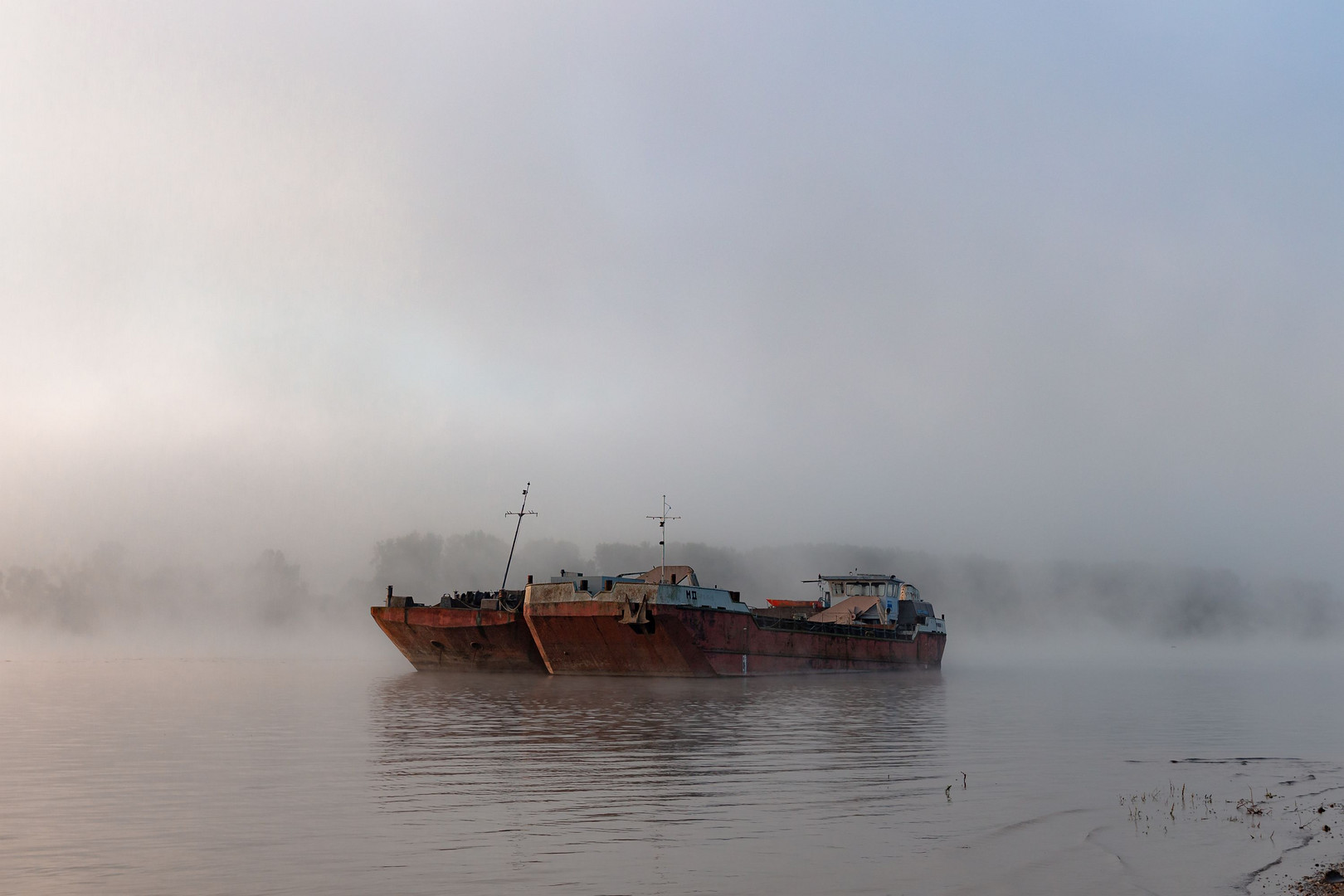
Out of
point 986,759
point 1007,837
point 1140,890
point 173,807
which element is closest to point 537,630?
point 986,759

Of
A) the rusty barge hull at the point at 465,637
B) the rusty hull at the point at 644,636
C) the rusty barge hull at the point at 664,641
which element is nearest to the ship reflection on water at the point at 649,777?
the rusty hull at the point at 644,636

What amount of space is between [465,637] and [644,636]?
13830 millimetres

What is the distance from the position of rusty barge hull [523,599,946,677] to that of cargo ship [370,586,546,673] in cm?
364

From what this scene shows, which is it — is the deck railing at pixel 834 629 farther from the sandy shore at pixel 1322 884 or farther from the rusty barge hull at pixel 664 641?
the sandy shore at pixel 1322 884

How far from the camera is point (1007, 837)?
14281 millimetres

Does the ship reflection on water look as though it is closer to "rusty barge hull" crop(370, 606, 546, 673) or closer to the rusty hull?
the rusty hull

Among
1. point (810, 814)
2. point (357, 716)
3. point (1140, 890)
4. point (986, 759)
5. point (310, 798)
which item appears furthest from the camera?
point (357, 716)

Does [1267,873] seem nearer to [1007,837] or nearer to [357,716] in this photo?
[1007,837]

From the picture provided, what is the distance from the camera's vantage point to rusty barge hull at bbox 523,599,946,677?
142ft

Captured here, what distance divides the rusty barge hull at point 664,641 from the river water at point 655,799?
6.92 meters

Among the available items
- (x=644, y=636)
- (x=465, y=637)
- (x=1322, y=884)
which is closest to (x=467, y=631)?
(x=465, y=637)

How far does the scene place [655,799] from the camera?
16781mm

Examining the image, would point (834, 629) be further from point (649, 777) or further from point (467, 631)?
point (649, 777)

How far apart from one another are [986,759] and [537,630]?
27170 millimetres
